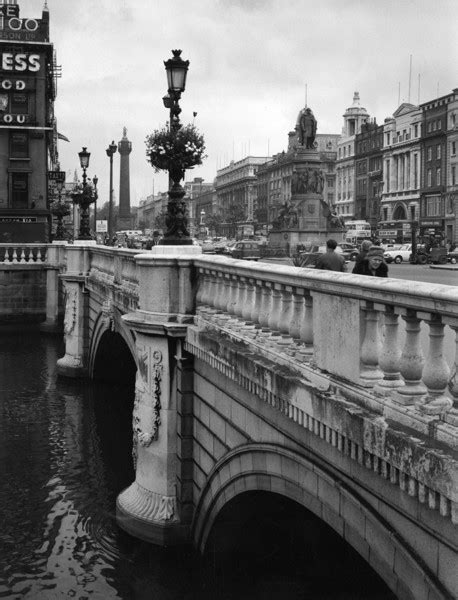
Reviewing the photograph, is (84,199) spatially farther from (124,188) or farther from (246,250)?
(124,188)

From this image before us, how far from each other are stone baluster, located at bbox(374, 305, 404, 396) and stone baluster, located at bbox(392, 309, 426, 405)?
0.66ft

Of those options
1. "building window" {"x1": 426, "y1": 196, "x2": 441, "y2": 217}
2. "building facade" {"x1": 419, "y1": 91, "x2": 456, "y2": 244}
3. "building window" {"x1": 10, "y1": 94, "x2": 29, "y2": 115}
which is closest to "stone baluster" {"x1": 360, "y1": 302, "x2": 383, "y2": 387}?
"building window" {"x1": 10, "y1": 94, "x2": 29, "y2": 115}

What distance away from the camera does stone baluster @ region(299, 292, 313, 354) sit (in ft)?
25.1

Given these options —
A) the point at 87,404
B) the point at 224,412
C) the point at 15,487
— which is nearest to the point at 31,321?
the point at 87,404

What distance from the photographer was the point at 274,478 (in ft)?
28.8

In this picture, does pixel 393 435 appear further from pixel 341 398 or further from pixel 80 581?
pixel 80 581

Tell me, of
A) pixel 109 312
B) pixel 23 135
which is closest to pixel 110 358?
pixel 109 312

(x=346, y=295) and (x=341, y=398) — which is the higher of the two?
(x=346, y=295)

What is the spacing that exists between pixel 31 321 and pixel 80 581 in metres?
31.4

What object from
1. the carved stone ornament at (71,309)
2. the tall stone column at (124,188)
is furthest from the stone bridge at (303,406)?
the tall stone column at (124,188)

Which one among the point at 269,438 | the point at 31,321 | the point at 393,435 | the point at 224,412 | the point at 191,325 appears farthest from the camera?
the point at 31,321

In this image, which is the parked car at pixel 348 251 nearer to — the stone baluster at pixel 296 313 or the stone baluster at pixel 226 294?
the stone baluster at pixel 226 294

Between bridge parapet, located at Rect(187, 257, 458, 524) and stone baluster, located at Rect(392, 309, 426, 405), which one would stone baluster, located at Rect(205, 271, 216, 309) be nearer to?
bridge parapet, located at Rect(187, 257, 458, 524)

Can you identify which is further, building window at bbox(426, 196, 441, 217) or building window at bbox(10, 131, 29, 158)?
building window at bbox(426, 196, 441, 217)
